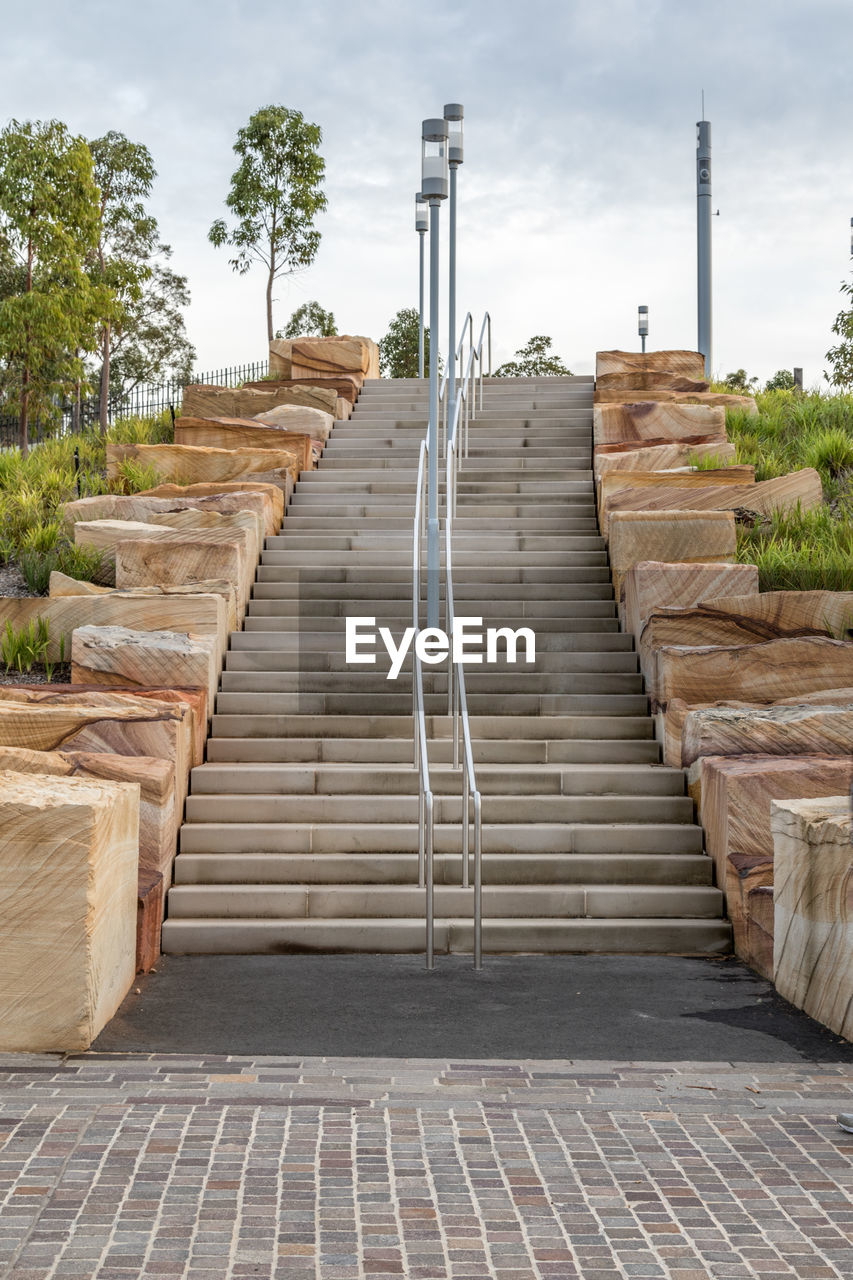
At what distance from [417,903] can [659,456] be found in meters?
7.69

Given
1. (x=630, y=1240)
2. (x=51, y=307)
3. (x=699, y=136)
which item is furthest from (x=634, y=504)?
(x=699, y=136)

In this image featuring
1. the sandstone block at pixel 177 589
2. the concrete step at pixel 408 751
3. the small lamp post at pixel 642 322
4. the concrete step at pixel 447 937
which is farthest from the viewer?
the small lamp post at pixel 642 322

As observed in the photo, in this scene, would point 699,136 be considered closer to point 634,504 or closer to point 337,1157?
point 634,504

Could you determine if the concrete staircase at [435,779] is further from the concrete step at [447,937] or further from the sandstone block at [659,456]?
the sandstone block at [659,456]

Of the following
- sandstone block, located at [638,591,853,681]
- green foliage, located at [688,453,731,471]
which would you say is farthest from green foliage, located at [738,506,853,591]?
green foliage, located at [688,453,731,471]

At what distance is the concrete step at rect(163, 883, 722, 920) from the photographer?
7621mm

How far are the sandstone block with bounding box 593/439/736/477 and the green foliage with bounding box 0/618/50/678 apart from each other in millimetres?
6346

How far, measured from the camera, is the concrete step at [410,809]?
8391 mm

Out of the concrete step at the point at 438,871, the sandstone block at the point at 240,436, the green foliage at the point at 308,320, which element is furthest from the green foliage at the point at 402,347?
the concrete step at the point at 438,871

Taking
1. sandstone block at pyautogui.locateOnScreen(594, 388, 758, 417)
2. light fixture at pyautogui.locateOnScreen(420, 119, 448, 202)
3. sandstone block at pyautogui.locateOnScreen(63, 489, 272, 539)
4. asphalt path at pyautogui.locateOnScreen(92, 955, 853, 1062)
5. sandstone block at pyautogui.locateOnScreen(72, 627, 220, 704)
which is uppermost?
light fixture at pyautogui.locateOnScreen(420, 119, 448, 202)

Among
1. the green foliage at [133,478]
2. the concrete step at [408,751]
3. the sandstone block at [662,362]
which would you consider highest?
the sandstone block at [662,362]

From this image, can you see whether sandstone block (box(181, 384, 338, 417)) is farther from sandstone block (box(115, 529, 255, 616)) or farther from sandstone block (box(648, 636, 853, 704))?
sandstone block (box(648, 636, 853, 704))

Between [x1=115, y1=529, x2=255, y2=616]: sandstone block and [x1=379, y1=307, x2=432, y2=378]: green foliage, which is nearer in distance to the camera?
[x1=115, y1=529, x2=255, y2=616]: sandstone block

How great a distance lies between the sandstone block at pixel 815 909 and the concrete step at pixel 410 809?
1.82 m
